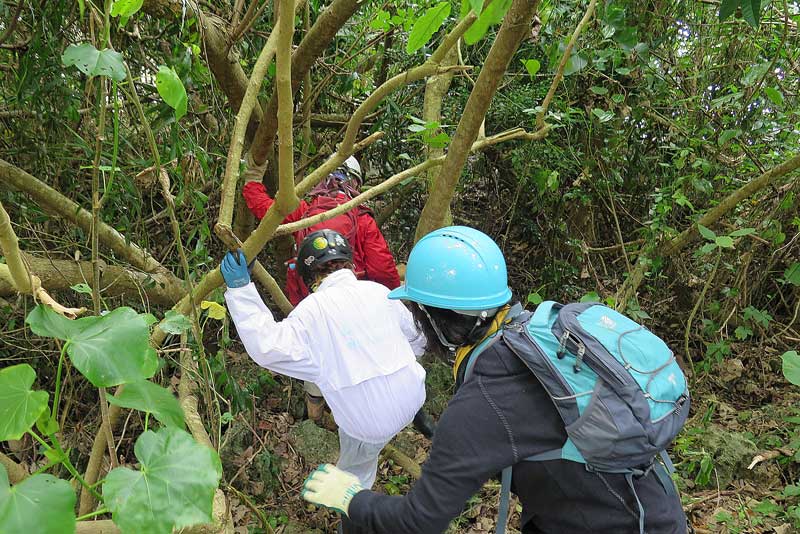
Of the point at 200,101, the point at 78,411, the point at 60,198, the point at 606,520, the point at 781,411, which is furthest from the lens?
the point at 781,411

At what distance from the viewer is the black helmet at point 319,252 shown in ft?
9.08

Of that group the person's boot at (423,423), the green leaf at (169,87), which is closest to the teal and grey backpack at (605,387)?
the green leaf at (169,87)

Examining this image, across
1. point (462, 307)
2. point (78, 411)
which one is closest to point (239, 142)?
point (462, 307)

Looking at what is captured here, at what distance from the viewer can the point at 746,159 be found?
405cm

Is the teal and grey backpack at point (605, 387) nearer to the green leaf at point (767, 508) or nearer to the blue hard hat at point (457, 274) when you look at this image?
the blue hard hat at point (457, 274)

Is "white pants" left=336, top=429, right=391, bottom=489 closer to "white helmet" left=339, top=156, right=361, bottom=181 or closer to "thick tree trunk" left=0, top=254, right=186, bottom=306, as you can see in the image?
"thick tree trunk" left=0, top=254, right=186, bottom=306

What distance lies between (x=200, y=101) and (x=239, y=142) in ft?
4.00

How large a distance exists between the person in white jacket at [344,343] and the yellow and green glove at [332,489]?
0.59 metres

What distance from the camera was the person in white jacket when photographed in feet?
7.74

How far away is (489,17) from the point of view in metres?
1.36

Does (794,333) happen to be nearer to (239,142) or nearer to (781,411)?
(781,411)

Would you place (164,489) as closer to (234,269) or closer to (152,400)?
(152,400)

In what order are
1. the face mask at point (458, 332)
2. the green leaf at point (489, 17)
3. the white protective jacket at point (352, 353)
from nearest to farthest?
the green leaf at point (489, 17)
the face mask at point (458, 332)
the white protective jacket at point (352, 353)

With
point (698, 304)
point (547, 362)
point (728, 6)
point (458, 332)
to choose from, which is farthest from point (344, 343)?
point (698, 304)
